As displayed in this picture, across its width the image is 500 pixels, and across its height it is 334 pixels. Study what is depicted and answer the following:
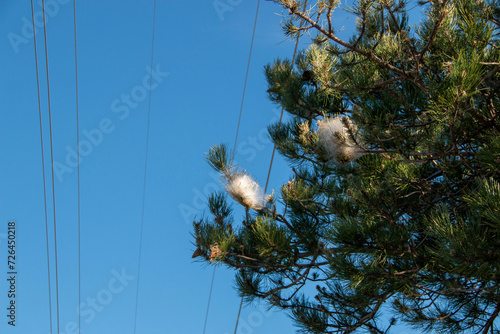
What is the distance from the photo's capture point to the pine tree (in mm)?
1887

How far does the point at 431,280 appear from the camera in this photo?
2.28 m

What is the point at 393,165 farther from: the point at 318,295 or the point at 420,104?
the point at 318,295

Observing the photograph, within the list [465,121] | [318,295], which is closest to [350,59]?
[465,121]

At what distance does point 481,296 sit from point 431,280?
449 millimetres

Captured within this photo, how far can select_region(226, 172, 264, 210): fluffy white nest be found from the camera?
268cm

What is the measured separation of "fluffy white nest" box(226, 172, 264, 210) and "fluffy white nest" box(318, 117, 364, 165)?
1.47 feet

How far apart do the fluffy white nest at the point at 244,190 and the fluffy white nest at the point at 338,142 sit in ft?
1.47

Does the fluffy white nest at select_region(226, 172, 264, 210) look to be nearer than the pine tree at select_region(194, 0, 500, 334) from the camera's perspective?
No

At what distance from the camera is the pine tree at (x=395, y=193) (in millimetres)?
1887

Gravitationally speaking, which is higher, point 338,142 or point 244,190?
point 244,190

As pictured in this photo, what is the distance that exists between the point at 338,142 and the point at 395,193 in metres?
0.42

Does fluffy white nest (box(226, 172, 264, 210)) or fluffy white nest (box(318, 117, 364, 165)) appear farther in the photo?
fluffy white nest (box(226, 172, 264, 210))

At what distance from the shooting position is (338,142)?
2191 mm

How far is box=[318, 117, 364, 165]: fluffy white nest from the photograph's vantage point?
217 cm
